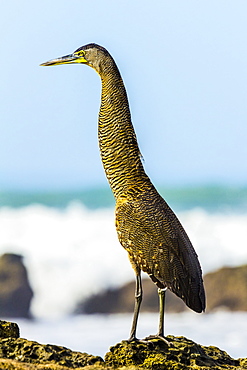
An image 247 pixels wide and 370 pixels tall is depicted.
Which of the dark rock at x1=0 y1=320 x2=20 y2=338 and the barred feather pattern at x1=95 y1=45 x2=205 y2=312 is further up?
the barred feather pattern at x1=95 y1=45 x2=205 y2=312

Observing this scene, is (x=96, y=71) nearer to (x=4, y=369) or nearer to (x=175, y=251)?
(x=175, y=251)

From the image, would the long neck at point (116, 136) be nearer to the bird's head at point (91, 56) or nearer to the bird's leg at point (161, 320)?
the bird's head at point (91, 56)

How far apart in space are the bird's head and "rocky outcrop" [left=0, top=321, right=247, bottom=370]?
156 cm

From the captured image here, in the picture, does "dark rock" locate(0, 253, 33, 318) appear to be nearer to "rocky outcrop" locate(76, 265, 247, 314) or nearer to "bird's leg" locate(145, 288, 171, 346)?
"rocky outcrop" locate(76, 265, 247, 314)

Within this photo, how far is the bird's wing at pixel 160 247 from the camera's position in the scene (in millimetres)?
3812

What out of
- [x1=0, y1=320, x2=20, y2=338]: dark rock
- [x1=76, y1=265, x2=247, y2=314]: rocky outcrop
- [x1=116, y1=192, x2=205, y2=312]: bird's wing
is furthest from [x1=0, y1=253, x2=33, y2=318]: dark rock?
[x1=116, y1=192, x2=205, y2=312]: bird's wing

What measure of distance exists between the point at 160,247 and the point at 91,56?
1164mm

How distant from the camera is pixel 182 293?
384 centimetres

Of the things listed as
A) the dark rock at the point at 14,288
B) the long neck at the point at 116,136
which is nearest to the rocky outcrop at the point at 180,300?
the dark rock at the point at 14,288

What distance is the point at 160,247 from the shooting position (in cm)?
383

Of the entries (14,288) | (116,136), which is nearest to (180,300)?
(14,288)

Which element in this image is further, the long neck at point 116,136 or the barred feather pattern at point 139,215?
the long neck at point 116,136

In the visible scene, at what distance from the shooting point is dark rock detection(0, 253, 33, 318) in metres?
9.78

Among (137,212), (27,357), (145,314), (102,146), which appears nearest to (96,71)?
(102,146)
